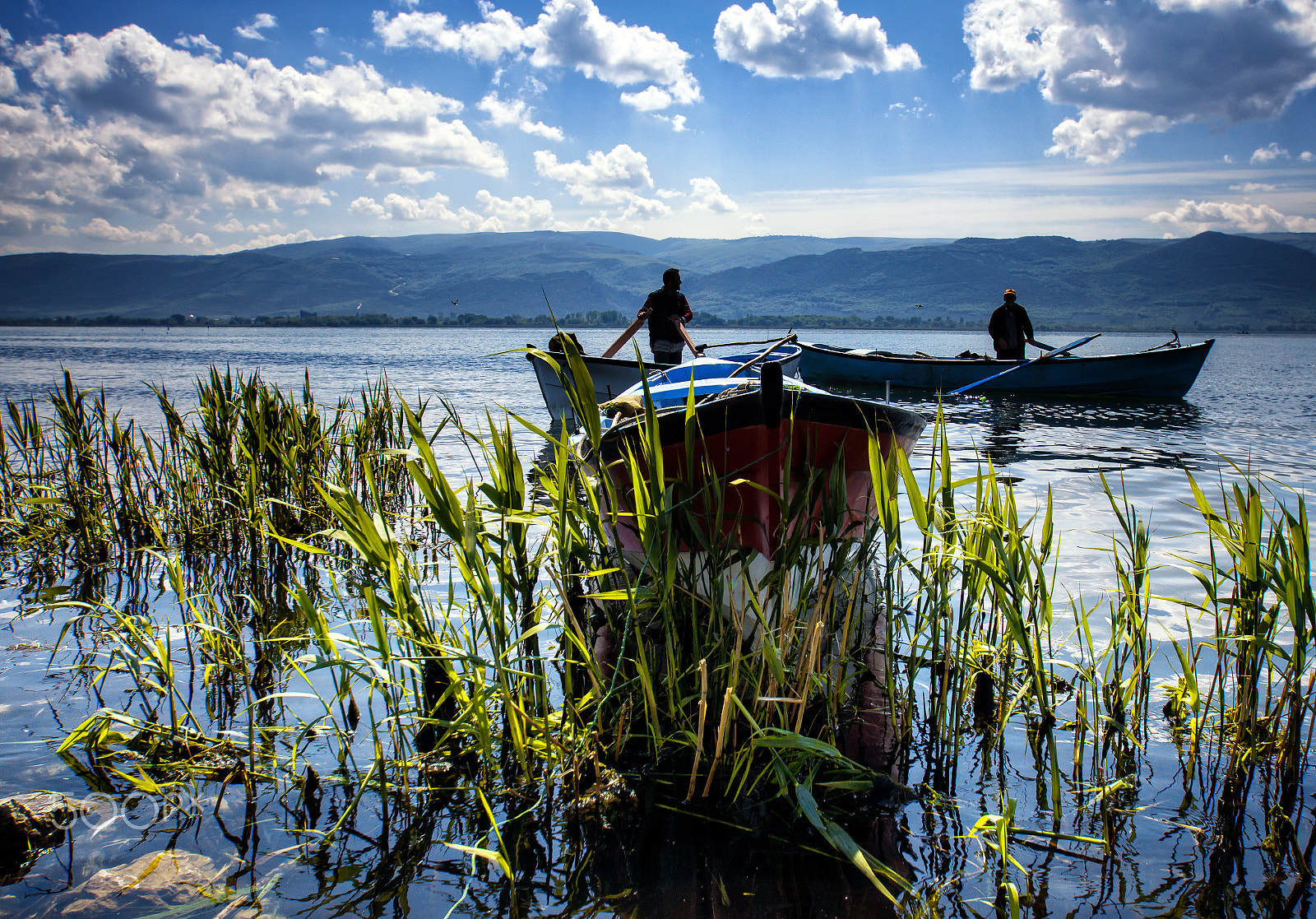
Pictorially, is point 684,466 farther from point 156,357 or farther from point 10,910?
point 156,357

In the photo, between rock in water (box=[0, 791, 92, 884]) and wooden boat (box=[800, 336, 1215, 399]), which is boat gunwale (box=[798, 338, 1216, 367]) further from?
rock in water (box=[0, 791, 92, 884])

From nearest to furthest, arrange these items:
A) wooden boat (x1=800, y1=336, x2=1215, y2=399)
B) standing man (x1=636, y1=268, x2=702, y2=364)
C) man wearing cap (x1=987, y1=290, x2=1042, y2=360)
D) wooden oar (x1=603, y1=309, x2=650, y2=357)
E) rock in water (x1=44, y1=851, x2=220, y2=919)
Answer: rock in water (x1=44, y1=851, x2=220, y2=919) < wooden oar (x1=603, y1=309, x2=650, y2=357) < standing man (x1=636, y1=268, x2=702, y2=364) < man wearing cap (x1=987, y1=290, x2=1042, y2=360) < wooden boat (x1=800, y1=336, x2=1215, y2=399)

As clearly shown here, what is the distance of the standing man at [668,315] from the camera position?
10.8 m

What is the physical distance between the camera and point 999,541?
2.70 m

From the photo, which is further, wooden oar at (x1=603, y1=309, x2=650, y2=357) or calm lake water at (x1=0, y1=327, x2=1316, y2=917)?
wooden oar at (x1=603, y1=309, x2=650, y2=357)

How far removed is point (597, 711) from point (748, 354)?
7.44 metres

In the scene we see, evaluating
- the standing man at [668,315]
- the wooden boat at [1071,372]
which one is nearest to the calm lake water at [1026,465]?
the wooden boat at [1071,372]

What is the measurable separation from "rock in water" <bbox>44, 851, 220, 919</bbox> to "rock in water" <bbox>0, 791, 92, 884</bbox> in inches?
9.6

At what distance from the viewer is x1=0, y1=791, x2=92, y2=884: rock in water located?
237 cm

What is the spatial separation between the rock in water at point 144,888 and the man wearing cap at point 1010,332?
18.3 m

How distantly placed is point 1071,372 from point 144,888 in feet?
66.4

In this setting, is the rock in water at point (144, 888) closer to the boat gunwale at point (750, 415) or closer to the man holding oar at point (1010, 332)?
the boat gunwale at point (750, 415)

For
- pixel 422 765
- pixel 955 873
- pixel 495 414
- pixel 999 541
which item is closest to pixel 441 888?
pixel 422 765

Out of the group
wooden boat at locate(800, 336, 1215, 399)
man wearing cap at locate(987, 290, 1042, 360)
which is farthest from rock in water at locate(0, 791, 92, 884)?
man wearing cap at locate(987, 290, 1042, 360)
